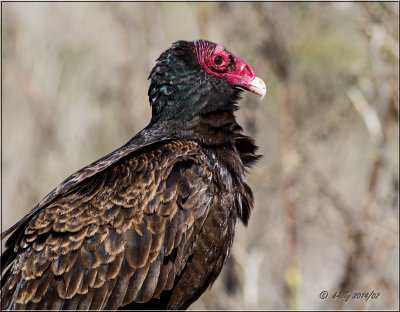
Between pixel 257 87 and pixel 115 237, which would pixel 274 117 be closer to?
pixel 257 87

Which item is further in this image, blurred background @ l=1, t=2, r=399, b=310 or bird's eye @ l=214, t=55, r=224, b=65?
blurred background @ l=1, t=2, r=399, b=310

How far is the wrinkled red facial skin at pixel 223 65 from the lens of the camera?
483 centimetres

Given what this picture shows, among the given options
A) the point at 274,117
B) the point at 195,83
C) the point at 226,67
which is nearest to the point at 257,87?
the point at 226,67

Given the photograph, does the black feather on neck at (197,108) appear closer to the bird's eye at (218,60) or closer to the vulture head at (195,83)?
the vulture head at (195,83)

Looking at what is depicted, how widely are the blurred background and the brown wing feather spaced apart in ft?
6.50

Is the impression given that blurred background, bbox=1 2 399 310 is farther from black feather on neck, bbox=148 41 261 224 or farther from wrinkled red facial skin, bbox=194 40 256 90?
wrinkled red facial skin, bbox=194 40 256 90

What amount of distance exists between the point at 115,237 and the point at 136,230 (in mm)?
128

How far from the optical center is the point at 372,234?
7.16 meters

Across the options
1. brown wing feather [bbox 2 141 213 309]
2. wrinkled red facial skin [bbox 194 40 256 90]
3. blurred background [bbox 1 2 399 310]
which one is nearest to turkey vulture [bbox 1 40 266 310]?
brown wing feather [bbox 2 141 213 309]

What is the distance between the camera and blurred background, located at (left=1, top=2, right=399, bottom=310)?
23.7 ft

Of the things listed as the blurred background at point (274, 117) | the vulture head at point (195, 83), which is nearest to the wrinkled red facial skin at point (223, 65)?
the vulture head at point (195, 83)

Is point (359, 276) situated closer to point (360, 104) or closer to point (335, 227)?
point (335, 227)

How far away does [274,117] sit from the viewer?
8703mm

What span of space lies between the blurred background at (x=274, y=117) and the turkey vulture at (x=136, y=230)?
1758 millimetres
